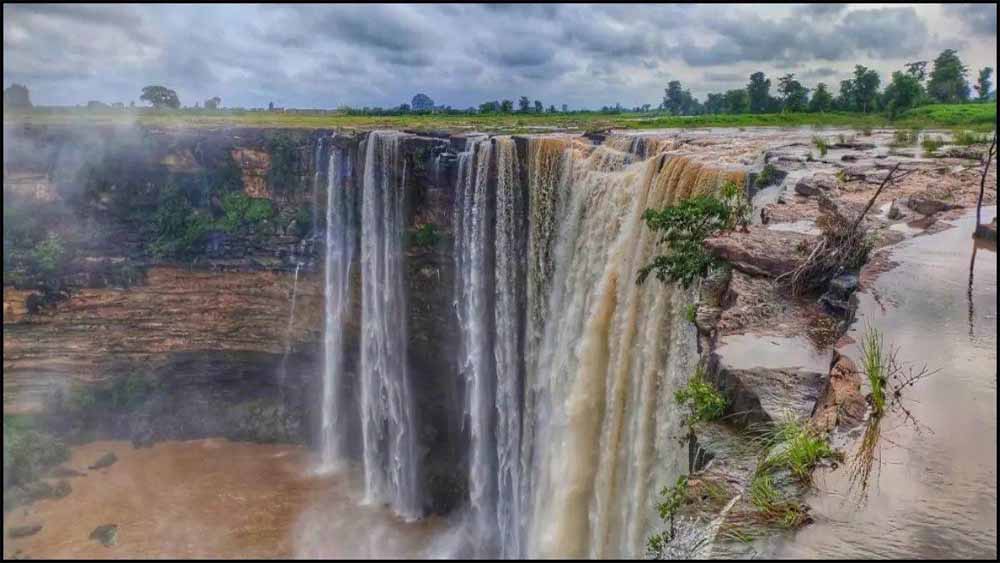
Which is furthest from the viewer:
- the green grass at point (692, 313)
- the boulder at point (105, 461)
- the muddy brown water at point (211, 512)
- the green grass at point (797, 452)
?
the boulder at point (105, 461)

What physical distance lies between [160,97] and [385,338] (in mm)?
26934

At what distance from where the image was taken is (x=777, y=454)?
3.64 m

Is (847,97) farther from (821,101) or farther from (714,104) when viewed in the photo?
(714,104)

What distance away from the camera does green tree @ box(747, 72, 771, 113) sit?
28.0 m

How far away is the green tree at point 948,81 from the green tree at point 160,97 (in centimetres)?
3495

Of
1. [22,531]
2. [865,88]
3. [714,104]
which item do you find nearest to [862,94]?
[865,88]

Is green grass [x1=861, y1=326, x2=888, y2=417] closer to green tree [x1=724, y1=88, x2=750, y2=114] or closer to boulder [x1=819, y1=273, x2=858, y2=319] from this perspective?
boulder [x1=819, y1=273, x2=858, y2=319]

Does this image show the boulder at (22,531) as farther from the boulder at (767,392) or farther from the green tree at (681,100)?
the green tree at (681,100)

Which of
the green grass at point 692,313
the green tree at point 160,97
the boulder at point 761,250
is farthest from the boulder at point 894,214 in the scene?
the green tree at point 160,97

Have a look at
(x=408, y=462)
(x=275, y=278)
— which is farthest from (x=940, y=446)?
(x=275, y=278)

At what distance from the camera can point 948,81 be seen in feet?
73.7

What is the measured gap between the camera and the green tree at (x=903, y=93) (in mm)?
21031

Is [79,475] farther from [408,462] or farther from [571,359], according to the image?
[571,359]

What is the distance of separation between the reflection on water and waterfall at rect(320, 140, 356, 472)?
13.4 metres
